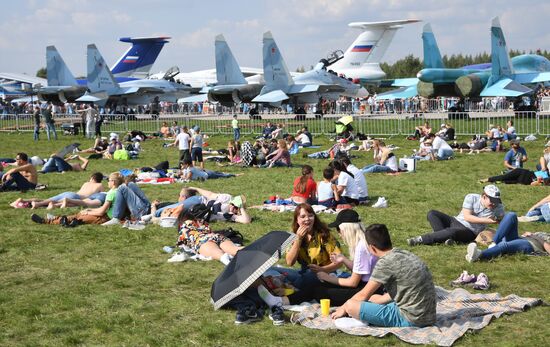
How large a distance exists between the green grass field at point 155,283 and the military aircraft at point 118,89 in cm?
3555

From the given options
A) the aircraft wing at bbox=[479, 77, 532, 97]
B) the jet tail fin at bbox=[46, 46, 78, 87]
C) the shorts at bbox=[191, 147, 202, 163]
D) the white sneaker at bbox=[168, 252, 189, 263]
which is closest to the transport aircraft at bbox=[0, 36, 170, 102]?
the jet tail fin at bbox=[46, 46, 78, 87]

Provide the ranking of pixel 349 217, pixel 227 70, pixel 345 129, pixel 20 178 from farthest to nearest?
pixel 227 70 < pixel 345 129 < pixel 20 178 < pixel 349 217

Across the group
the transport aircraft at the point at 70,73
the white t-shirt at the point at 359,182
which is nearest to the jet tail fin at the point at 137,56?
the transport aircraft at the point at 70,73

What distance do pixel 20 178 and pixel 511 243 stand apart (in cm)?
1093

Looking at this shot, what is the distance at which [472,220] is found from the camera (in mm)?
9969

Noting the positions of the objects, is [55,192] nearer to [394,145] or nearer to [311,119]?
[394,145]

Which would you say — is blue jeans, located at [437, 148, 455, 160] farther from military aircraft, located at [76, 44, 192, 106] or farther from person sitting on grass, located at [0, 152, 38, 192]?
military aircraft, located at [76, 44, 192, 106]

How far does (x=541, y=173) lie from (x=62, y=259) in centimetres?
1064

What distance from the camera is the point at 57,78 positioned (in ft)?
177

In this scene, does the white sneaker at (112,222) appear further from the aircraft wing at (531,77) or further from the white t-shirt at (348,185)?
the aircraft wing at (531,77)

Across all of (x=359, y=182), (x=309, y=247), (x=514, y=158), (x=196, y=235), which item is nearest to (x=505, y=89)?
(x=514, y=158)

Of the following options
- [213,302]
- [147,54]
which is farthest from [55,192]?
[147,54]

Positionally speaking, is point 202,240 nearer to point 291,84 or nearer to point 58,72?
point 291,84

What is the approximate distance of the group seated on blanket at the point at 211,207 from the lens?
11906 mm
